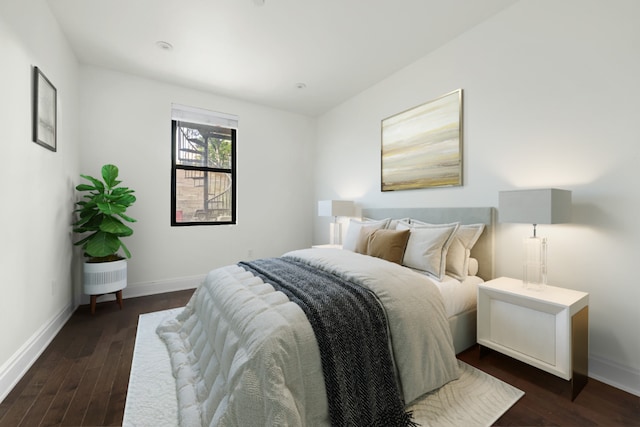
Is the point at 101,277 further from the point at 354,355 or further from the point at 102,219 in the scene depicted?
the point at 354,355

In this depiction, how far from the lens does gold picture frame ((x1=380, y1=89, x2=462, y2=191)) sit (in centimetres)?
271

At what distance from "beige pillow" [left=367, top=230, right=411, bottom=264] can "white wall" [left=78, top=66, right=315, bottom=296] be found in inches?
93.1

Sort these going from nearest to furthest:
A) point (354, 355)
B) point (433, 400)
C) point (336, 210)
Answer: point (354, 355), point (433, 400), point (336, 210)

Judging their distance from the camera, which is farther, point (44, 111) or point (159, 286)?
point (159, 286)

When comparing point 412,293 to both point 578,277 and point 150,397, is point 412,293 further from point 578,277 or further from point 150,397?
point 150,397

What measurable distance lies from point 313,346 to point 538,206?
168cm

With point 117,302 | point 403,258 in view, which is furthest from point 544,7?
point 117,302

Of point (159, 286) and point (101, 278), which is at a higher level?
point (101, 278)

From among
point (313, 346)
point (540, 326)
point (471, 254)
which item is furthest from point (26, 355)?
point (471, 254)

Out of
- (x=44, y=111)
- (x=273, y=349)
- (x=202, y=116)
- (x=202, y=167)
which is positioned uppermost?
(x=202, y=116)

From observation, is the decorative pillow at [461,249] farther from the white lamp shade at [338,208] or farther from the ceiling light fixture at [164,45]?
the ceiling light fixture at [164,45]

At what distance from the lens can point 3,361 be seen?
1.70 metres

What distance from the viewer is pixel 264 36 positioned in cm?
266

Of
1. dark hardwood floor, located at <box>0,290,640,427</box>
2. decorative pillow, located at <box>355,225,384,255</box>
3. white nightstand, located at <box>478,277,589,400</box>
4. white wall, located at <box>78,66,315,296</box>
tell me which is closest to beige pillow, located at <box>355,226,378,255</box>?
decorative pillow, located at <box>355,225,384,255</box>
